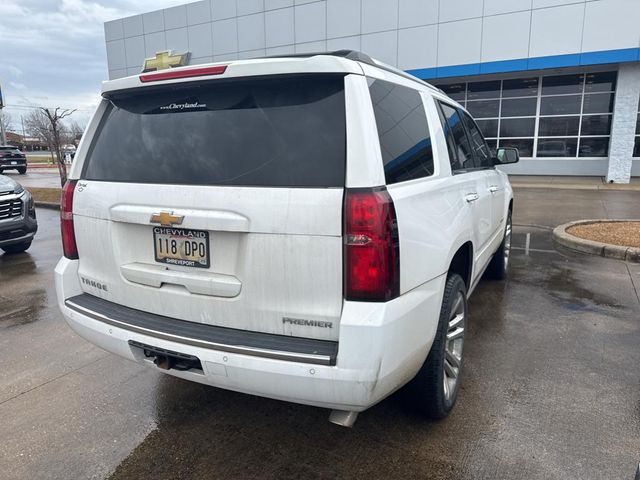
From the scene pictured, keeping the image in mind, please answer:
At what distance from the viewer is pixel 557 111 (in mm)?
18578

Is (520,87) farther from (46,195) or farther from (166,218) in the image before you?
(166,218)

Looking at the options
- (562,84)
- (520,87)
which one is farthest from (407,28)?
(562,84)

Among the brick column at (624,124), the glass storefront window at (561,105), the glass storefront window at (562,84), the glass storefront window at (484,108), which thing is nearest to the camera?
the brick column at (624,124)

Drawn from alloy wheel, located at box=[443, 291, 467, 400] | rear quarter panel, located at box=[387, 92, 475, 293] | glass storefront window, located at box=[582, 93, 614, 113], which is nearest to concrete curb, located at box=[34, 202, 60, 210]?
rear quarter panel, located at box=[387, 92, 475, 293]

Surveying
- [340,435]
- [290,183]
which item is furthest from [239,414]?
[290,183]

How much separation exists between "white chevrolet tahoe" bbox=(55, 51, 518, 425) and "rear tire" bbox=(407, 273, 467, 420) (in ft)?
0.04

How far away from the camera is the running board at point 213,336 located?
6.76 feet

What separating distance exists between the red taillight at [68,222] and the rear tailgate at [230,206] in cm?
20

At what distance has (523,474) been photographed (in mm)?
2393

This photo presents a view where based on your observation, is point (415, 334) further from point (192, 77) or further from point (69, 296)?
point (69, 296)

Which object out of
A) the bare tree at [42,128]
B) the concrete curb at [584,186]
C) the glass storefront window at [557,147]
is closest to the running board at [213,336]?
the concrete curb at [584,186]

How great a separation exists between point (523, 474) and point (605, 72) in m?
19.5

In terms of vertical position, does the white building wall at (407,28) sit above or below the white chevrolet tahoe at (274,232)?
above

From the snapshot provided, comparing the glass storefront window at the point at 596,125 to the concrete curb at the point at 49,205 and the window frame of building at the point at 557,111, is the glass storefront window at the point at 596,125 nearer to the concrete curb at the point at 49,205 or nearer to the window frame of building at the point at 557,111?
the window frame of building at the point at 557,111
